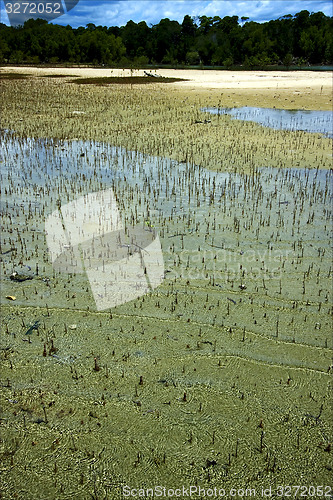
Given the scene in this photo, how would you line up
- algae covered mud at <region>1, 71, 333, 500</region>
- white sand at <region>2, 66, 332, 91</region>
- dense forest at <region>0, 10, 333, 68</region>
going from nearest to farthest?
algae covered mud at <region>1, 71, 333, 500</region> → white sand at <region>2, 66, 332, 91</region> → dense forest at <region>0, 10, 333, 68</region>

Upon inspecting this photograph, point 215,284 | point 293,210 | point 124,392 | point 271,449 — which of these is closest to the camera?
point 271,449

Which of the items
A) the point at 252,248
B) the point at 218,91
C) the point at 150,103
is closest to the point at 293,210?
the point at 252,248

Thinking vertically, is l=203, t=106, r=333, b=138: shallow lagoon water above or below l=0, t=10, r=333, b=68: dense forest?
below

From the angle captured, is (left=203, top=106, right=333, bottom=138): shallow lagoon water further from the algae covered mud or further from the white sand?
the white sand

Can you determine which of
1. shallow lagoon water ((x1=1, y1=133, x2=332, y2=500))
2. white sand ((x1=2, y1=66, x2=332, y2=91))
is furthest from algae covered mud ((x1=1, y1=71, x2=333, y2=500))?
white sand ((x1=2, y1=66, x2=332, y2=91))

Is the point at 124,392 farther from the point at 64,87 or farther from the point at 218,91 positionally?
the point at 64,87
